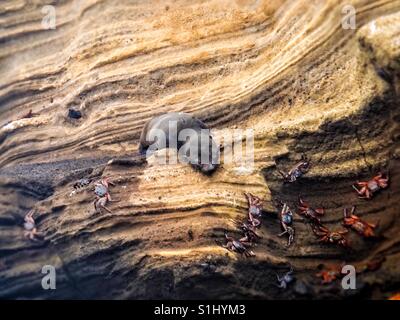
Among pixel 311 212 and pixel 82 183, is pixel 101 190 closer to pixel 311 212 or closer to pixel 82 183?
pixel 82 183

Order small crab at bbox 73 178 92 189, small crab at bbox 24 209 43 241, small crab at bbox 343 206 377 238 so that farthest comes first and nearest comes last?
small crab at bbox 73 178 92 189, small crab at bbox 24 209 43 241, small crab at bbox 343 206 377 238

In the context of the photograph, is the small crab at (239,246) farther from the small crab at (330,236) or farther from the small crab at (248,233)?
the small crab at (330,236)

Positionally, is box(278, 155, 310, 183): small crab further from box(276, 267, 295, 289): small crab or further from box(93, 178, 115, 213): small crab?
box(93, 178, 115, 213): small crab

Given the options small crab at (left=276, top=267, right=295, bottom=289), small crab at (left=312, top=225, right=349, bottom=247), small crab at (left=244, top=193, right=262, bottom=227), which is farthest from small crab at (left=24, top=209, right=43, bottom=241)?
small crab at (left=312, top=225, right=349, bottom=247)

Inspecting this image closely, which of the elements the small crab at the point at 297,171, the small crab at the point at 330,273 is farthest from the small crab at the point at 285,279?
the small crab at the point at 297,171

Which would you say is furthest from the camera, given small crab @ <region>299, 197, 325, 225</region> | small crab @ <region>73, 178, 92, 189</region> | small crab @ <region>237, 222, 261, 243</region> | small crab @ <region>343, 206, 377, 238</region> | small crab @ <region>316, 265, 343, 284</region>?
small crab @ <region>73, 178, 92, 189</region>
